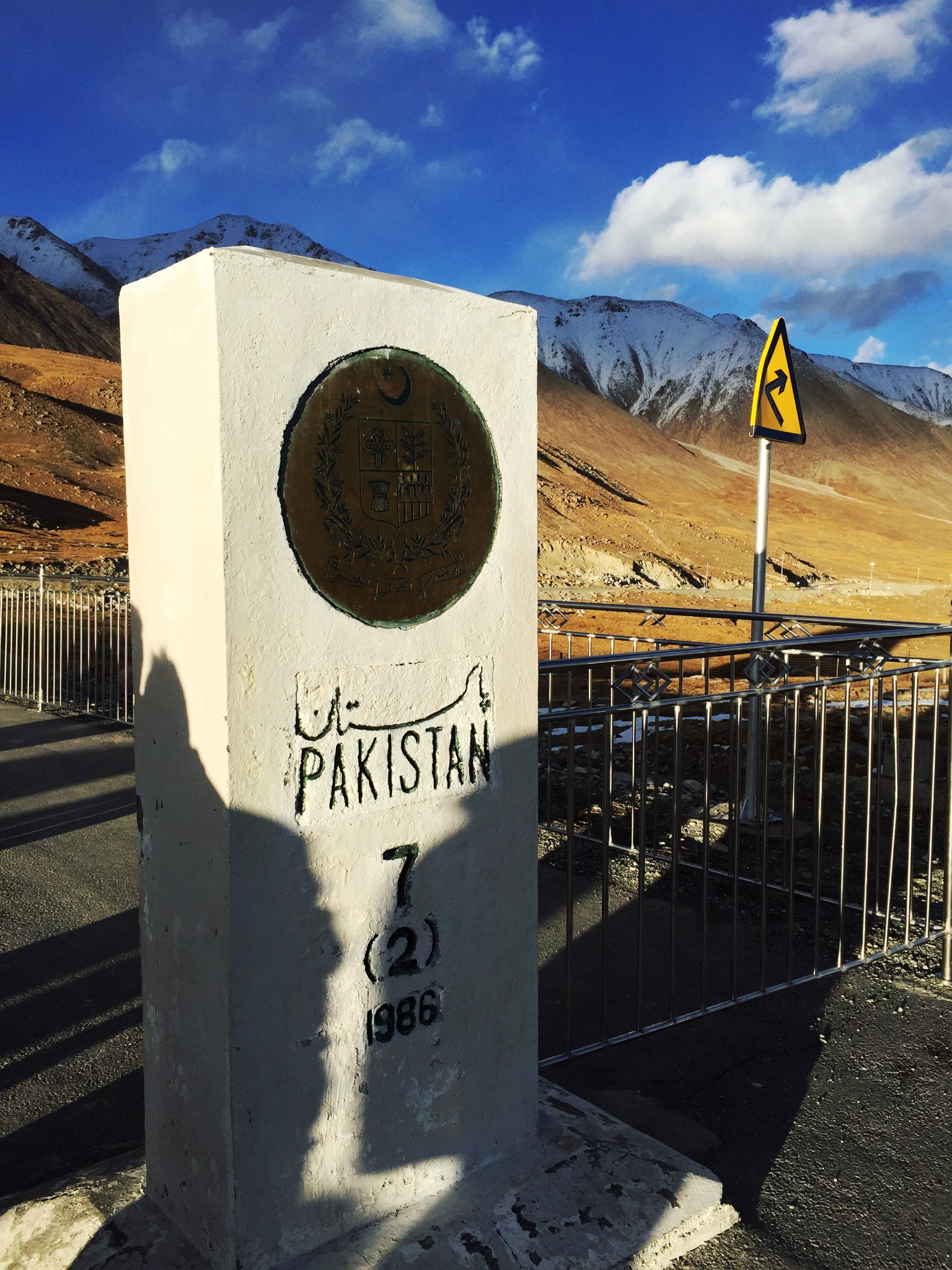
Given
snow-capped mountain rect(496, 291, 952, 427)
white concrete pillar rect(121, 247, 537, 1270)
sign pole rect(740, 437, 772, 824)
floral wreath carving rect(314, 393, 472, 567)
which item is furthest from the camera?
snow-capped mountain rect(496, 291, 952, 427)

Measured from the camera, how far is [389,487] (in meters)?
2.21

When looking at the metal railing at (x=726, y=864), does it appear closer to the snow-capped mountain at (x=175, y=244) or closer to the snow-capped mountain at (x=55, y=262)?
the snow-capped mountain at (x=55, y=262)

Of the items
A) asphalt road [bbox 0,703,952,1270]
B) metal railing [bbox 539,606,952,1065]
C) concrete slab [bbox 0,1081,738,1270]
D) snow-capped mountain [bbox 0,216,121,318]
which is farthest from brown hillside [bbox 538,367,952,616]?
snow-capped mountain [bbox 0,216,121,318]

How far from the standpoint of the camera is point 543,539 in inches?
1318

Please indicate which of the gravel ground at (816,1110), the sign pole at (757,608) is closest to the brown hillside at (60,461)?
the sign pole at (757,608)

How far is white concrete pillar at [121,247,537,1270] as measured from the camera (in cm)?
198

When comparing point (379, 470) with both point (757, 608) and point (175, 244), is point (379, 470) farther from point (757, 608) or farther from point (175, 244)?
point (175, 244)

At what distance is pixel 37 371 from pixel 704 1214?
47780mm

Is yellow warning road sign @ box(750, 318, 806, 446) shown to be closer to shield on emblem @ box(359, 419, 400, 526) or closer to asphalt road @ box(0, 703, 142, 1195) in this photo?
shield on emblem @ box(359, 419, 400, 526)

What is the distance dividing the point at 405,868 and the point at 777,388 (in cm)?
546

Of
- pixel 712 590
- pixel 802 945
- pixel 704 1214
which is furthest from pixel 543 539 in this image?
pixel 704 1214

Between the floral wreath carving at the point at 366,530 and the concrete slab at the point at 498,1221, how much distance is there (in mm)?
1557

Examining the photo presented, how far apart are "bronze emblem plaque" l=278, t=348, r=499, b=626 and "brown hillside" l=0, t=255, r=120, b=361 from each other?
6357 cm

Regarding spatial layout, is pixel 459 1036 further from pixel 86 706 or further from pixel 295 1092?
pixel 86 706
